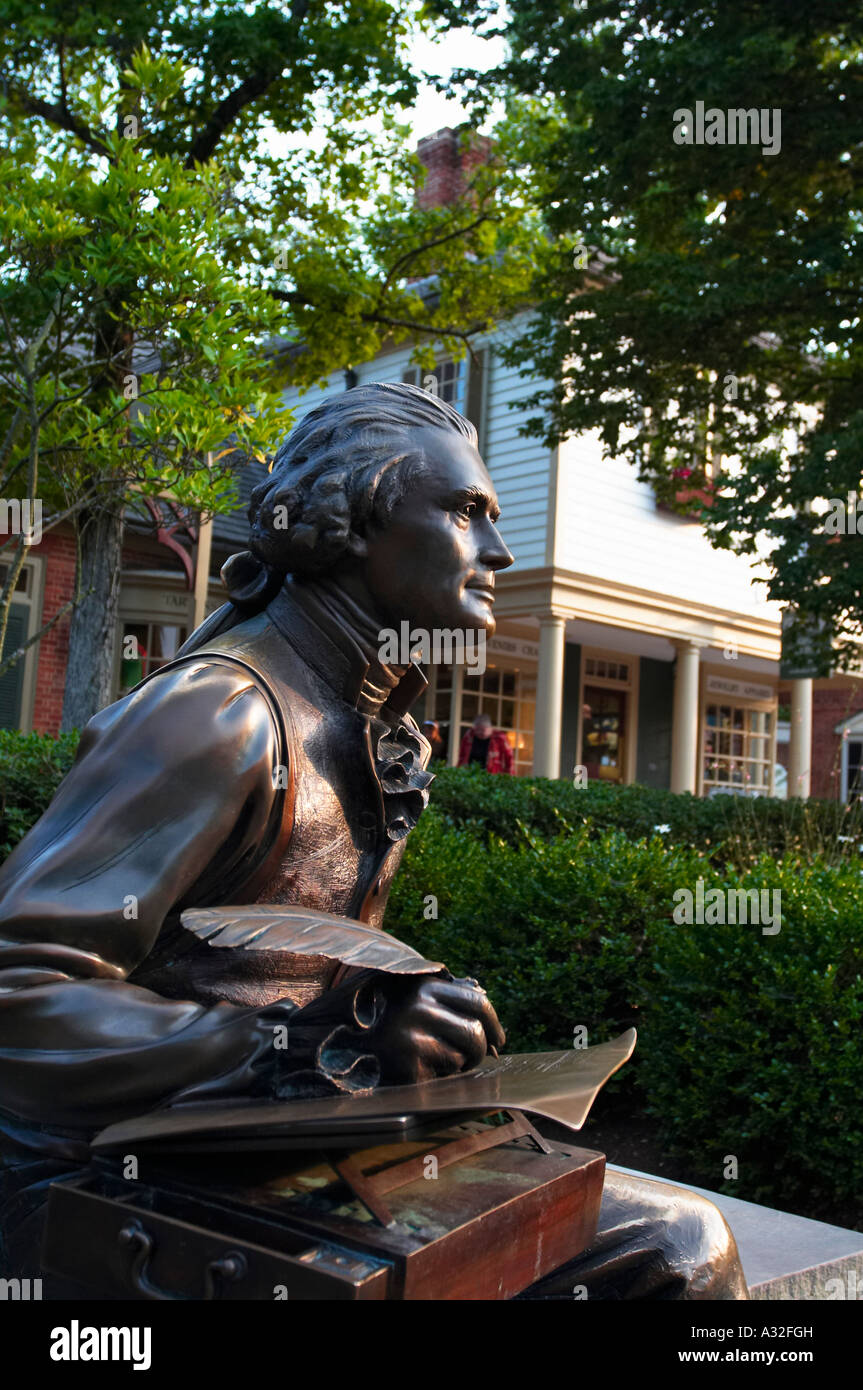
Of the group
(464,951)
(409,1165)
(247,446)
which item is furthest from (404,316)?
(409,1165)

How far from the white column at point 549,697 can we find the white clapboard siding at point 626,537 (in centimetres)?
86

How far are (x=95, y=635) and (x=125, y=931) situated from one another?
9.31 m

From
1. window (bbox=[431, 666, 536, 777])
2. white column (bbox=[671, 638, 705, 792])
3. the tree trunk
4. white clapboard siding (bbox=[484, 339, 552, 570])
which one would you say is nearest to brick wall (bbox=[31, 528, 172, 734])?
the tree trunk

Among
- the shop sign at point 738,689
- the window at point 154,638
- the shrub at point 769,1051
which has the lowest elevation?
the shrub at point 769,1051

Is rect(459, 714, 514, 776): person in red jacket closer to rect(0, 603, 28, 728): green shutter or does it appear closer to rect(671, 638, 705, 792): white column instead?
rect(671, 638, 705, 792): white column

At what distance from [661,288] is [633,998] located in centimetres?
763

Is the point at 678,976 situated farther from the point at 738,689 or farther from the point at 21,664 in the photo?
the point at 738,689

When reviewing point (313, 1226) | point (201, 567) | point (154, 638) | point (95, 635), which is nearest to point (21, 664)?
point (154, 638)

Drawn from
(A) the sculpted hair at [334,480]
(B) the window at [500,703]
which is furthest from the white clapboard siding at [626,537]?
(A) the sculpted hair at [334,480]

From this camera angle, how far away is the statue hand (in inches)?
56.8

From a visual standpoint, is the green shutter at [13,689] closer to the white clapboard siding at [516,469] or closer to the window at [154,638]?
the window at [154,638]

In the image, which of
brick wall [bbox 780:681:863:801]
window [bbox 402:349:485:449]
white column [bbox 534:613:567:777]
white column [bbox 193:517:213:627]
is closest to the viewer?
white column [bbox 193:517:213:627]

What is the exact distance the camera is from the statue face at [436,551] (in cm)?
182

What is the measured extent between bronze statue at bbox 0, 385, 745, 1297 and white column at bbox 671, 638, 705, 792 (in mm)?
15656
